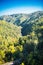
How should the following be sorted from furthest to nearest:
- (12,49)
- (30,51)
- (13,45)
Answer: (13,45), (12,49), (30,51)

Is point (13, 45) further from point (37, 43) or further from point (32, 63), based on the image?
point (32, 63)

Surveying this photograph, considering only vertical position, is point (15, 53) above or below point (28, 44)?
below

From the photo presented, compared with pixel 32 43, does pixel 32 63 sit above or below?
below

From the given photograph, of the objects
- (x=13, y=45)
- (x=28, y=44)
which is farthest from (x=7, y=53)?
(x=28, y=44)

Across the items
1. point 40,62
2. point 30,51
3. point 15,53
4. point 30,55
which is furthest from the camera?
point 15,53

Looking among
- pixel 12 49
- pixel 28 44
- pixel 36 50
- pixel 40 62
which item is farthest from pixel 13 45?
pixel 40 62

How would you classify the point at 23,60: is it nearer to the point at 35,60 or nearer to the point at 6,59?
the point at 35,60

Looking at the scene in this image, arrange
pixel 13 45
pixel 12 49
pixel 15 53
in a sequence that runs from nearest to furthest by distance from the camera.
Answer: pixel 15 53 < pixel 12 49 < pixel 13 45

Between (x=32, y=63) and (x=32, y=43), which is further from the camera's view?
(x=32, y=43)

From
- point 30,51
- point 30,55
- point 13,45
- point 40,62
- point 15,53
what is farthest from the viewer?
point 13,45
